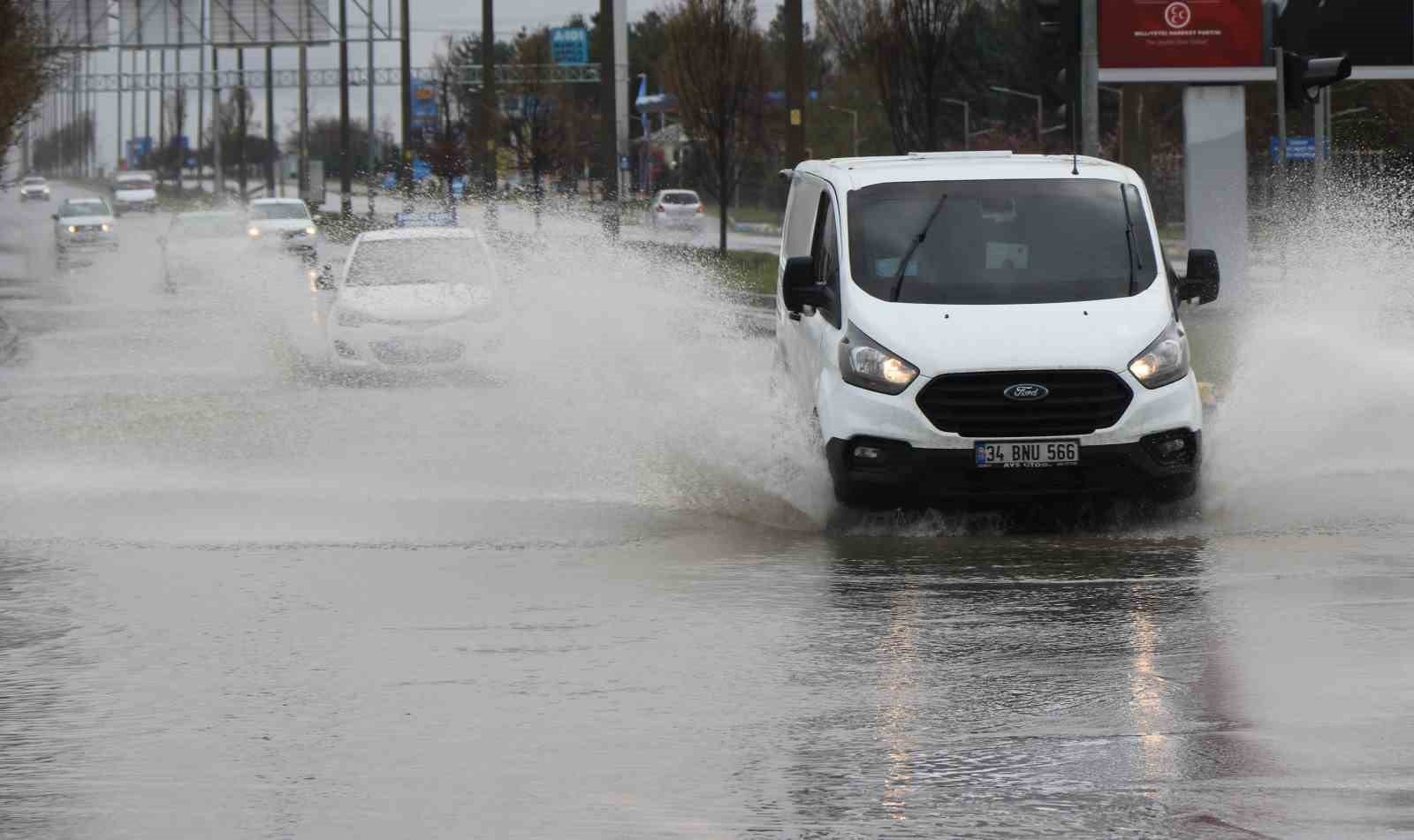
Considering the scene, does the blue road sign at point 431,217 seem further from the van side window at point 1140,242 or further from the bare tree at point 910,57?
the van side window at point 1140,242

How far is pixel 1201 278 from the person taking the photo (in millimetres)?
12578

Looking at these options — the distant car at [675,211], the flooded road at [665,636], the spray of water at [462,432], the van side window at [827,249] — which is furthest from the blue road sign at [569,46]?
the van side window at [827,249]

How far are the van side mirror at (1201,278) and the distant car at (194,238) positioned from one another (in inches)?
1250

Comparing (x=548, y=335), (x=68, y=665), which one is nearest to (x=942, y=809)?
(x=68, y=665)

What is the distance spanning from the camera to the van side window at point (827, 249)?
12438mm

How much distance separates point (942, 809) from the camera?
611 cm

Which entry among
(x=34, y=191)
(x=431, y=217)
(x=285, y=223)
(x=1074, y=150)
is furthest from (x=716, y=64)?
(x=34, y=191)

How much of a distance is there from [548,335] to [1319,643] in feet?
35.1

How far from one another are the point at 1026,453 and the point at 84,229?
178 feet

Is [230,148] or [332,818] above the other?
[230,148]

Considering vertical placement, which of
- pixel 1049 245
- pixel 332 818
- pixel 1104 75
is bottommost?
pixel 332 818

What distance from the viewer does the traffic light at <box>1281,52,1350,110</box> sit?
20.5 metres

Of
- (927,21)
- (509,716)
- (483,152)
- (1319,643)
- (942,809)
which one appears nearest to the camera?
(942,809)

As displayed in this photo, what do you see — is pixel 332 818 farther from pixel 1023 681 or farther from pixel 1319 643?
pixel 1319 643
